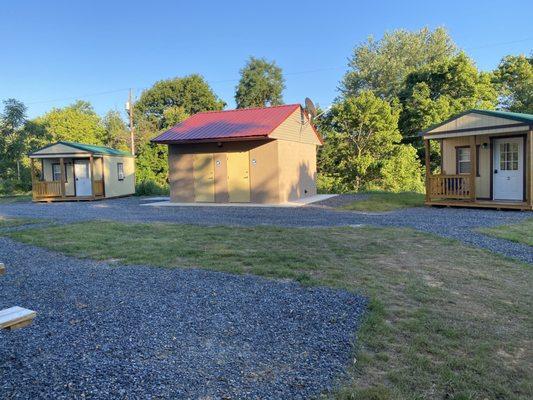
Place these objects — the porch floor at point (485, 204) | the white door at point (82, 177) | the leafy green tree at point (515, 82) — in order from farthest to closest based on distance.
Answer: the leafy green tree at point (515, 82), the white door at point (82, 177), the porch floor at point (485, 204)

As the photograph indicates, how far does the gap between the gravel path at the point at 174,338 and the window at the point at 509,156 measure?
11.8 metres

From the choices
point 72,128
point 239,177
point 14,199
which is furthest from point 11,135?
A: point 239,177

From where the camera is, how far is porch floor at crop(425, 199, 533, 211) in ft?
43.4

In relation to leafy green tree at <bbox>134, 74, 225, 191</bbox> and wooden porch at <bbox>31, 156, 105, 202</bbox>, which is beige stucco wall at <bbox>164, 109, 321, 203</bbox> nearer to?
wooden porch at <bbox>31, 156, 105, 202</bbox>

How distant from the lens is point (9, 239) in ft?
30.7

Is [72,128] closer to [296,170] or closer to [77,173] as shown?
[77,173]

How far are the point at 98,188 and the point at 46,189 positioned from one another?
93.7 inches

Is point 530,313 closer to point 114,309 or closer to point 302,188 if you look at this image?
point 114,309

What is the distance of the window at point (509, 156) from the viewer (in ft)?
47.2

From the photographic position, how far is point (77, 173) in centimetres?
2316

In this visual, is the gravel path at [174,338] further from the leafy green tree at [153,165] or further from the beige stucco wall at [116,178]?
the leafy green tree at [153,165]

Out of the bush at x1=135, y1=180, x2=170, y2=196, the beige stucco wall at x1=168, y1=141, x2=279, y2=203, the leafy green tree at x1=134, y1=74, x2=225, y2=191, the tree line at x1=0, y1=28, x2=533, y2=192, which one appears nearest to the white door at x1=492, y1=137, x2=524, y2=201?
the beige stucco wall at x1=168, y1=141, x2=279, y2=203

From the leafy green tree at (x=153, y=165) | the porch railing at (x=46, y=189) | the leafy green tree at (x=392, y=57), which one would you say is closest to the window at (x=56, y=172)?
the porch railing at (x=46, y=189)

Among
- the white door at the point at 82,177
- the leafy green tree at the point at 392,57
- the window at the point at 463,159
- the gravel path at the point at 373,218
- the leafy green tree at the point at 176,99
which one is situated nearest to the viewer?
the gravel path at the point at 373,218
